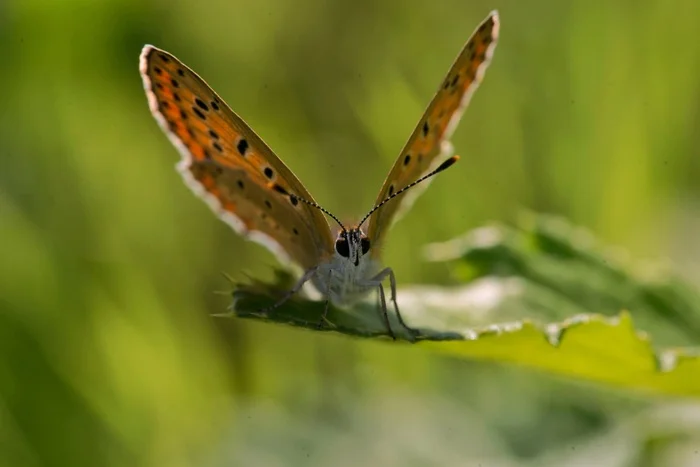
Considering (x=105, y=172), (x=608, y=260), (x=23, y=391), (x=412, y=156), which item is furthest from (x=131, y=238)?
(x=608, y=260)

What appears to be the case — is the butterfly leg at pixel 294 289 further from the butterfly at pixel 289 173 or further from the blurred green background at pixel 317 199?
the blurred green background at pixel 317 199

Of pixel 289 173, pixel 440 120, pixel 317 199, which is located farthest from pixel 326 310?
pixel 317 199

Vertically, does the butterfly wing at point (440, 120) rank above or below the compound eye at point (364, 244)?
above

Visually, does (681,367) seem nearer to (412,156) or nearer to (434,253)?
(412,156)

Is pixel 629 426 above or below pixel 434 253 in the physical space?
below

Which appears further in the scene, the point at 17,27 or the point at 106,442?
the point at 17,27

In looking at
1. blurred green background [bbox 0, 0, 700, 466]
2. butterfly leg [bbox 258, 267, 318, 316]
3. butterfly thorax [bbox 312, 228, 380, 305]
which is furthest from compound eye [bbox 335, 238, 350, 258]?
blurred green background [bbox 0, 0, 700, 466]

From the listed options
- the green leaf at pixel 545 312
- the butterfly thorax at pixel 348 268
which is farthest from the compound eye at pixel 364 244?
the green leaf at pixel 545 312
